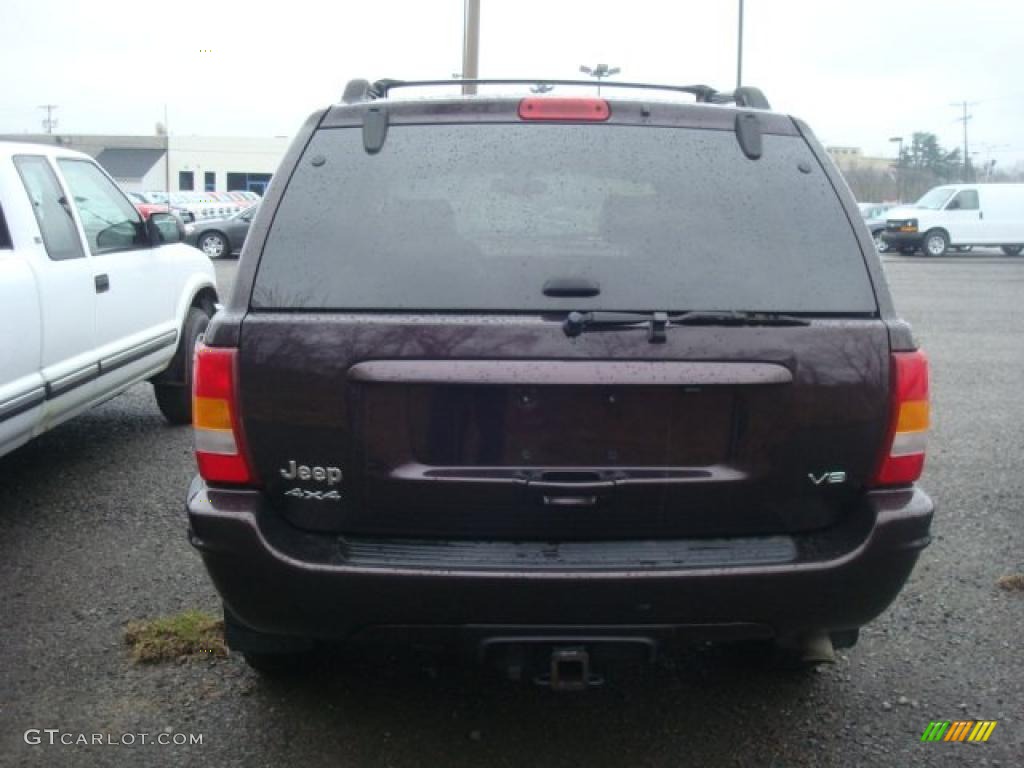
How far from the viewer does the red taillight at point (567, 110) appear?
2.93m

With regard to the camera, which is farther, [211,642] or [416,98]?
[211,642]

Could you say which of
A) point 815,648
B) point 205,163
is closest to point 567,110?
point 815,648

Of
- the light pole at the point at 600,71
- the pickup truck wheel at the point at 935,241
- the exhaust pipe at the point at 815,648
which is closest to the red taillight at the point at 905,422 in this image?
the exhaust pipe at the point at 815,648

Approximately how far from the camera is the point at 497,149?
2920 millimetres

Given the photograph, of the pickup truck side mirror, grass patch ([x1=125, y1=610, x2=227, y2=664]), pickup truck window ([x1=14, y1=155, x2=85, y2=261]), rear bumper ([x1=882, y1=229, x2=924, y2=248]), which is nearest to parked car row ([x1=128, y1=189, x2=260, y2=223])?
rear bumper ([x1=882, y1=229, x2=924, y2=248])

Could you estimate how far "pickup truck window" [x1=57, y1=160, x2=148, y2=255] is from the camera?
5688mm

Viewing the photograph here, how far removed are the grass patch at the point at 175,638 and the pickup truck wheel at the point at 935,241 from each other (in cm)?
2866

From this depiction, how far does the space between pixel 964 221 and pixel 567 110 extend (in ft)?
95.3

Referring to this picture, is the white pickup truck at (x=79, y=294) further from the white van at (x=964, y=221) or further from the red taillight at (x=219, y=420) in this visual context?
the white van at (x=964, y=221)

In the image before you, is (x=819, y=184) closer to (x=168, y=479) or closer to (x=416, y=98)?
(x=416, y=98)

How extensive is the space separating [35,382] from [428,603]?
2996mm

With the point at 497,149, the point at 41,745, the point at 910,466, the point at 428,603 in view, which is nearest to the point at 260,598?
the point at 428,603

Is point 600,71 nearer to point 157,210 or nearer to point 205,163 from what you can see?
point 157,210

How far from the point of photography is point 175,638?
3.76 meters
